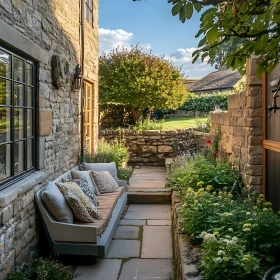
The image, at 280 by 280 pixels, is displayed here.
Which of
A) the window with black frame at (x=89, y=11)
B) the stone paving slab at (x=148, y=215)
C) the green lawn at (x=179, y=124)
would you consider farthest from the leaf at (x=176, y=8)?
the green lawn at (x=179, y=124)

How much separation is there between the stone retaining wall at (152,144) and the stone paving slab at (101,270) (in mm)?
6835

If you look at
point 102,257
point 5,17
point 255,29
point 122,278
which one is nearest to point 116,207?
point 102,257

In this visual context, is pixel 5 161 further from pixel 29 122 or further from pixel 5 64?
pixel 5 64

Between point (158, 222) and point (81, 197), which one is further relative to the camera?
point (158, 222)

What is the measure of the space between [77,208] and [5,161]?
3.60 ft

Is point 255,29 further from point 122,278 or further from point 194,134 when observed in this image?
point 194,134

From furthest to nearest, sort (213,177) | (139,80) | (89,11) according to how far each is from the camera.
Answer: (139,80) < (89,11) < (213,177)

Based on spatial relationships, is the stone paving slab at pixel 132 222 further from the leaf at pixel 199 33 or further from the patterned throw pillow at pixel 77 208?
the leaf at pixel 199 33

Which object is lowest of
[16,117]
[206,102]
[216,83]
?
[16,117]

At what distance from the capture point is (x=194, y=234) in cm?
364

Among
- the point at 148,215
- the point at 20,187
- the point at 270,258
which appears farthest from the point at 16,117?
the point at 148,215

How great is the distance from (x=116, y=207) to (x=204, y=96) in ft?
46.3

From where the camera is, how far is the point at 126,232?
528cm

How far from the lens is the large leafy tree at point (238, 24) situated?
1.67 m
